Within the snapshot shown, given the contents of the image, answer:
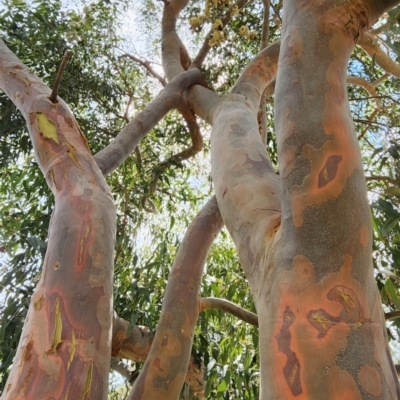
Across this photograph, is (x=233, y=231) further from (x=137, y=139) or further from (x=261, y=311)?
(x=137, y=139)

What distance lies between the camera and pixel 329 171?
881 millimetres

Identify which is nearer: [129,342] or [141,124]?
[141,124]

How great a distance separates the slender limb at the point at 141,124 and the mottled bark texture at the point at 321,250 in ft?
2.93

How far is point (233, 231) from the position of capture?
3.81ft

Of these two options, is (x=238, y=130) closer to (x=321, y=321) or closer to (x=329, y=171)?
(x=329, y=171)

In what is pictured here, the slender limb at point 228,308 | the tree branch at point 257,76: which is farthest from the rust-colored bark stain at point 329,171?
the slender limb at point 228,308

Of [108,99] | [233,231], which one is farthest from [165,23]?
[233,231]

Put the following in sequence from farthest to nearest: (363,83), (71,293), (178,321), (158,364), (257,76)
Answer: (363,83) < (257,76) < (178,321) < (158,364) < (71,293)

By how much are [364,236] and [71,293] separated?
636 mm

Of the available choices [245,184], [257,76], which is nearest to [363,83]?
[257,76]

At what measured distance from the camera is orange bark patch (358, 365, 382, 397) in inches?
27.2

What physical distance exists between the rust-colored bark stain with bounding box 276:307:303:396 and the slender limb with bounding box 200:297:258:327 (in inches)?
54.2

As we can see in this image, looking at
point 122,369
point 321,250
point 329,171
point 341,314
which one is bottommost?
point 341,314

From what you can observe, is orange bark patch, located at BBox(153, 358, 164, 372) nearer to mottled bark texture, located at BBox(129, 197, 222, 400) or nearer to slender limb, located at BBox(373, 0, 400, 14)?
mottled bark texture, located at BBox(129, 197, 222, 400)
